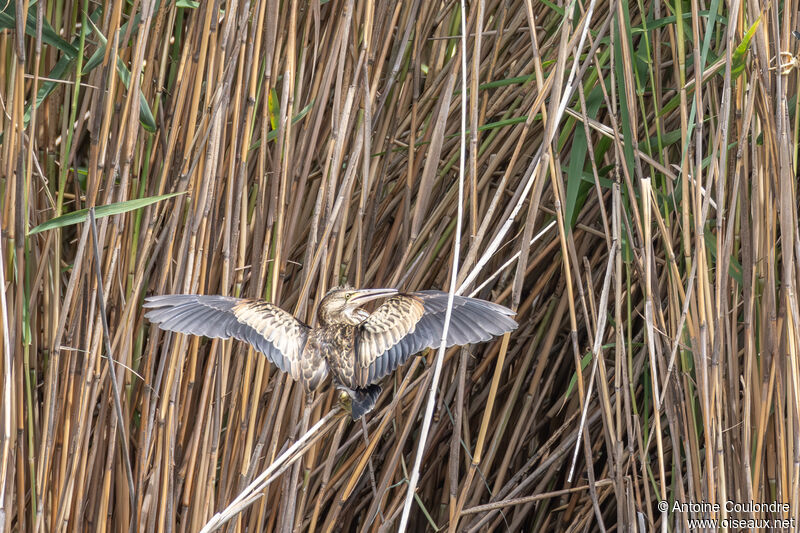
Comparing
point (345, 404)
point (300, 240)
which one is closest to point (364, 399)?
point (345, 404)

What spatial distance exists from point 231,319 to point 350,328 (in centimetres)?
17

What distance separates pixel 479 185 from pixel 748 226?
44 cm

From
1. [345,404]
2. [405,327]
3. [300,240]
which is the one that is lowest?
[345,404]

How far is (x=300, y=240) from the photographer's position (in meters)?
1.43

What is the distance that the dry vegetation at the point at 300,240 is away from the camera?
3.53ft

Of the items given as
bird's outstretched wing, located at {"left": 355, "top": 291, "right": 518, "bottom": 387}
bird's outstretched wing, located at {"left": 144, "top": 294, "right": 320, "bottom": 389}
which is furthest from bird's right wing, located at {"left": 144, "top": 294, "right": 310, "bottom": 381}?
bird's outstretched wing, located at {"left": 355, "top": 291, "right": 518, "bottom": 387}

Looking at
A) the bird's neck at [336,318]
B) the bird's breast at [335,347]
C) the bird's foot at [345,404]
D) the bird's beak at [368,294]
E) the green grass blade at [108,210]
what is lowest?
the bird's foot at [345,404]

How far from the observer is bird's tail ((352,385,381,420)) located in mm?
1093

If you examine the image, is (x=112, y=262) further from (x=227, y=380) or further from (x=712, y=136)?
(x=712, y=136)

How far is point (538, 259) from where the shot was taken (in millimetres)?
1429

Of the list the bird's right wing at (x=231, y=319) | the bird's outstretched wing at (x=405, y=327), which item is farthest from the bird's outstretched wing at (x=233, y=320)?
the bird's outstretched wing at (x=405, y=327)

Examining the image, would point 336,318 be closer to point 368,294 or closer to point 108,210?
point 368,294

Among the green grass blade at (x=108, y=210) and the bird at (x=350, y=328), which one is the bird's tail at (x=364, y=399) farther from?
the green grass blade at (x=108, y=210)

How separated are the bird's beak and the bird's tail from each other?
13cm
